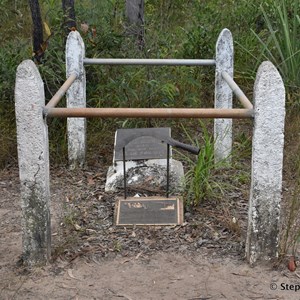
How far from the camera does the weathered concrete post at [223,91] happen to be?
4.82 m

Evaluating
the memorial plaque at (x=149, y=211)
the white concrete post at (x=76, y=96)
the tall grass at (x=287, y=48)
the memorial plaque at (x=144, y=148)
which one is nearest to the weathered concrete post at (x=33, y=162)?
the memorial plaque at (x=149, y=211)

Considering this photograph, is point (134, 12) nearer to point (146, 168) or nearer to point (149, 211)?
point (146, 168)

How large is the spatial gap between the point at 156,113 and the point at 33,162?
70cm

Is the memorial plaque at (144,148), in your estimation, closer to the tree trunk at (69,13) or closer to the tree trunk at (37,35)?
the tree trunk at (37,35)

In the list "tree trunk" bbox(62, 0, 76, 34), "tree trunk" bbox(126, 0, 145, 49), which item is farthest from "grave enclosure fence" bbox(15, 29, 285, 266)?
"tree trunk" bbox(126, 0, 145, 49)

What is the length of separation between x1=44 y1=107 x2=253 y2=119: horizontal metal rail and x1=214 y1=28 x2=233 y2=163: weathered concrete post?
1.55 metres

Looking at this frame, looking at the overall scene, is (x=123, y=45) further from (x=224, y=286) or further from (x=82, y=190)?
(x=224, y=286)

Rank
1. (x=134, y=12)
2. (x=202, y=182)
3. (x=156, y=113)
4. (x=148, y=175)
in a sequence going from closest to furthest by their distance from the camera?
(x=156, y=113) → (x=202, y=182) → (x=148, y=175) → (x=134, y=12)

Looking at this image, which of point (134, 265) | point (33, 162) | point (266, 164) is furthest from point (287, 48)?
point (33, 162)

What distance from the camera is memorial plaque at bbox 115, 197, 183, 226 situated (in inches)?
155

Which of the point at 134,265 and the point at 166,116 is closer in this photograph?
the point at 166,116

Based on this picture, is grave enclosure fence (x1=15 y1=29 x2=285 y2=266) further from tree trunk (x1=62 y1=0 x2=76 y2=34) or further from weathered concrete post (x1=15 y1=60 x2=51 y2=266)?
tree trunk (x1=62 y1=0 x2=76 y2=34)

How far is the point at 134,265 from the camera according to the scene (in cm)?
346

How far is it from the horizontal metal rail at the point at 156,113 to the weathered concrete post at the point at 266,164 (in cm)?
10
